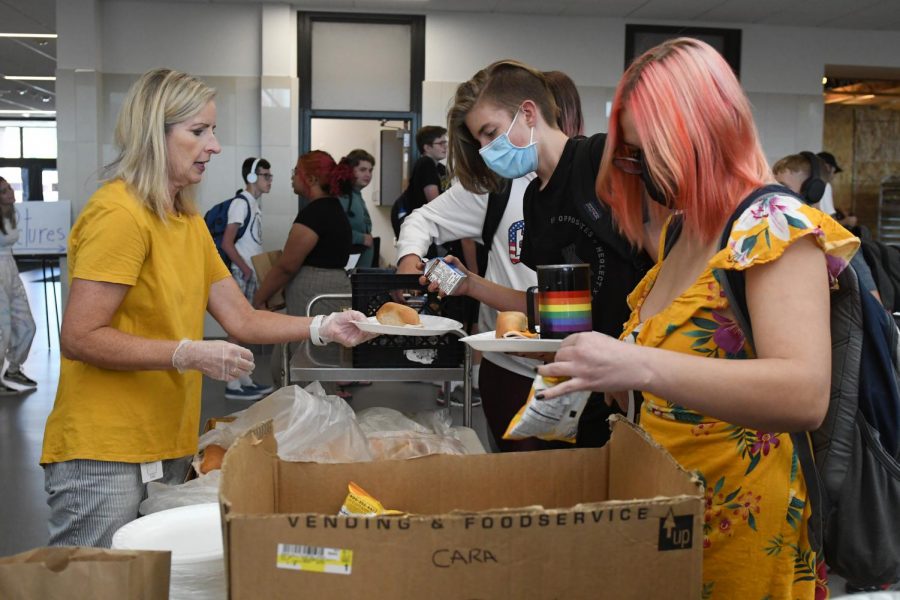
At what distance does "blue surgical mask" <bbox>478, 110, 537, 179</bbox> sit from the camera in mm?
2209

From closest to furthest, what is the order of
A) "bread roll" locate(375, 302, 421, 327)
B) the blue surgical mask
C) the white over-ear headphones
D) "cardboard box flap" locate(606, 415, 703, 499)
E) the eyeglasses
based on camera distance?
1. "cardboard box flap" locate(606, 415, 703, 499)
2. the eyeglasses
3. the blue surgical mask
4. "bread roll" locate(375, 302, 421, 327)
5. the white over-ear headphones

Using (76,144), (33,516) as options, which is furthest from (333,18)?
(33,516)

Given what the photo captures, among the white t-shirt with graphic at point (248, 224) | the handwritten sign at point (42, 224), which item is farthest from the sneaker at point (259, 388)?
the handwritten sign at point (42, 224)

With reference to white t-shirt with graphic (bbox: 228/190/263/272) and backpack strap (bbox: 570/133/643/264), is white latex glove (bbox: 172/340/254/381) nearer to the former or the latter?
backpack strap (bbox: 570/133/643/264)

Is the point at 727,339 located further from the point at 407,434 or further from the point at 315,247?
the point at 315,247

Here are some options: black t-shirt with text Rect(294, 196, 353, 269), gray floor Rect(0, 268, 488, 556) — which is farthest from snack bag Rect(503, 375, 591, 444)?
black t-shirt with text Rect(294, 196, 353, 269)

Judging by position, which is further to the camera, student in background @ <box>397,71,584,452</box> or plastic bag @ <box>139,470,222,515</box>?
student in background @ <box>397,71,584,452</box>

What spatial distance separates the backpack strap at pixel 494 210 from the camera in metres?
2.55

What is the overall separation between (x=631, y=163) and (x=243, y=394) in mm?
4950

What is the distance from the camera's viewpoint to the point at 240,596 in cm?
81

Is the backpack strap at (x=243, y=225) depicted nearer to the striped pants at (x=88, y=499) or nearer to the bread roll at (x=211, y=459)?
the bread roll at (x=211, y=459)

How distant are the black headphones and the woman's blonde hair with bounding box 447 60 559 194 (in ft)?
8.24

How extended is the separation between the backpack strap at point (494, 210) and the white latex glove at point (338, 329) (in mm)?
592

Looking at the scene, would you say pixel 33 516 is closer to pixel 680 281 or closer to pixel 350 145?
pixel 680 281
